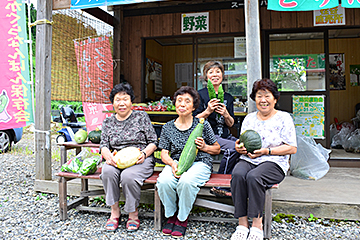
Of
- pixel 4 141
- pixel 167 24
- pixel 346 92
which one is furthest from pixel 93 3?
pixel 346 92

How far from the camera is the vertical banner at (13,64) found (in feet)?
11.7

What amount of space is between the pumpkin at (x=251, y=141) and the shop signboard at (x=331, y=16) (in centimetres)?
385

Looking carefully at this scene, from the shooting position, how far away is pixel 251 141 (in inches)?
99.1

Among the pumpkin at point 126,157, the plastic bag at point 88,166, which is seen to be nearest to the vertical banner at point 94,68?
the plastic bag at point 88,166

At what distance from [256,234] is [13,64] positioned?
3.56 metres

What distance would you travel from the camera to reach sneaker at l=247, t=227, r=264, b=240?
2369mm

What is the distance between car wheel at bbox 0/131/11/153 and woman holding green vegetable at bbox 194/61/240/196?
6589 millimetres

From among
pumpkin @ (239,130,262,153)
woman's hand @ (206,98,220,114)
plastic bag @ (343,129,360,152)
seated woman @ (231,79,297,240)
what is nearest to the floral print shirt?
seated woman @ (231,79,297,240)

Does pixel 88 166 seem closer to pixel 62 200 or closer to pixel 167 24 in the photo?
pixel 62 200

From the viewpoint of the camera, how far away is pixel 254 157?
2588mm

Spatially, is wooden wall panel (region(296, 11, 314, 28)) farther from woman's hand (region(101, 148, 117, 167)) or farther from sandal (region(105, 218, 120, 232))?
sandal (region(105, 218, 120, 232))

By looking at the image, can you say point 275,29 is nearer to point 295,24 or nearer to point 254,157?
point 295,24

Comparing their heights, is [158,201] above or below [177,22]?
below

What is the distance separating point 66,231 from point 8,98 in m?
1.99
